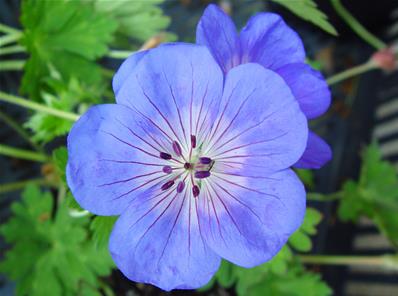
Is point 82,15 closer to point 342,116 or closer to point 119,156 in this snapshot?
point 119,156

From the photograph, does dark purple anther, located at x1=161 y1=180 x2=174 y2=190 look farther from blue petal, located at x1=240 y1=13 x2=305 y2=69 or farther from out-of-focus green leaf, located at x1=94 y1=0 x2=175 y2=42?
out-of-focus green leaf, located at x1=94 y1=0 x2=175 y2=42

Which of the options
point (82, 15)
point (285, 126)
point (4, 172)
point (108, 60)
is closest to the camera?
point (285, 126)

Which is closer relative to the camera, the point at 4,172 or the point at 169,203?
the point at 169,203

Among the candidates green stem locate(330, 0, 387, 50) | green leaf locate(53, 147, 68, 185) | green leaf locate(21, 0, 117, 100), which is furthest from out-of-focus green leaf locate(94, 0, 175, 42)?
green leaf locate(53, 147, 68, 185)

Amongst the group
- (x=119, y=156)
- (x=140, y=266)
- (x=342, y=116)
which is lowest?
(x=342, y=116)

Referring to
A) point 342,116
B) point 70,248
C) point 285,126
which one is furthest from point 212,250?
point 342,116

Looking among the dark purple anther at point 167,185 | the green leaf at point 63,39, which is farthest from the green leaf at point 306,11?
the green leaf at point 63,39
